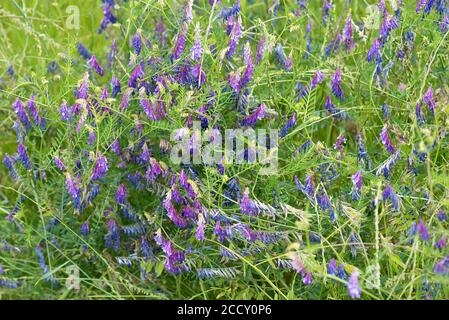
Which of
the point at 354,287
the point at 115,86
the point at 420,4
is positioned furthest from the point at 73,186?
the point at 420,4

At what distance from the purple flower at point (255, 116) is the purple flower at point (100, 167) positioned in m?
0.44

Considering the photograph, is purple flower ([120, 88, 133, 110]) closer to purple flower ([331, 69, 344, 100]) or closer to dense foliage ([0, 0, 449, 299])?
dense foliage ([0, 0, 449, 299])

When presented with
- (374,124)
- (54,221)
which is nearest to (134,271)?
(54,221)

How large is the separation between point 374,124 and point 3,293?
131 cm

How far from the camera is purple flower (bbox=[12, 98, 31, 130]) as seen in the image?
7.96ft

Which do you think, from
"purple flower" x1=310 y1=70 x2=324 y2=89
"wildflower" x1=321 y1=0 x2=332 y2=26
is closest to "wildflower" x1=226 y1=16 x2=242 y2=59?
"purple flower" x1=310 y1=70 x2=324 y2=89

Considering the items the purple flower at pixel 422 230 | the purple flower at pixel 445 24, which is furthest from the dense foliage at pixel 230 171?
the purple flower at pixel 422 230

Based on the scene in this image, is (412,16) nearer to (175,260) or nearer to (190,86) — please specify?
(190,86)

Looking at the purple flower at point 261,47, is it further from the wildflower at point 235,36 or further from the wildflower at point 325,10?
the wildflower at point 325,10

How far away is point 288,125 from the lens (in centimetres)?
242

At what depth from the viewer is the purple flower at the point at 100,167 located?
233 centimetres

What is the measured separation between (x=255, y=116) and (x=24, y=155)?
0.73 metres

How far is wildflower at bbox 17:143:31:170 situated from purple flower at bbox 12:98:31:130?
8cm

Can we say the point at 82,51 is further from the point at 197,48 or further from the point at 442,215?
the point at 442,215
